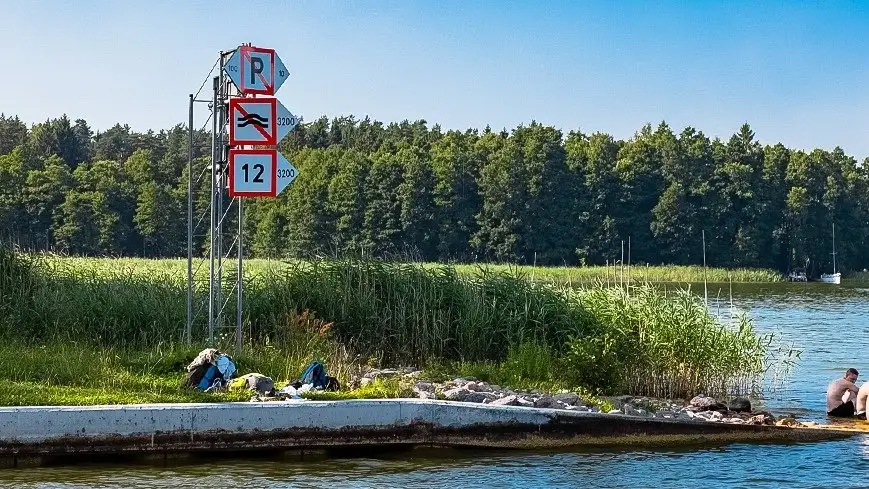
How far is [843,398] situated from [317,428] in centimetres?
934

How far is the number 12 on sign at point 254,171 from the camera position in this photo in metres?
16.6

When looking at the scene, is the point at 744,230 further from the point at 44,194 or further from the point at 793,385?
the point at 793,385

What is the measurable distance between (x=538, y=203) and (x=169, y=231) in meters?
31.4

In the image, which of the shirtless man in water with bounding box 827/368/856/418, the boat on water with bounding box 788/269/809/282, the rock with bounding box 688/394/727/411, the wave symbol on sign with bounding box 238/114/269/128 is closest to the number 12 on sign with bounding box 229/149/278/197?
the wave symbol on sign with bounding box 238/114/269/128

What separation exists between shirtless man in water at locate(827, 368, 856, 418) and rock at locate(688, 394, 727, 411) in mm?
2359

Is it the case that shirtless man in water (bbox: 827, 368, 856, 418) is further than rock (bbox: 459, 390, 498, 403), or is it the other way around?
shirtless man in water (bbox: 827, 368, 856, 418)

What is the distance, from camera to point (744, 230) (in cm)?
9775

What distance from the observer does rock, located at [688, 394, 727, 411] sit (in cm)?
1656

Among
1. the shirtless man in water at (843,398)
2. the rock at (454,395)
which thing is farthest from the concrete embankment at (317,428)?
the shirtless man in water at (843,398)

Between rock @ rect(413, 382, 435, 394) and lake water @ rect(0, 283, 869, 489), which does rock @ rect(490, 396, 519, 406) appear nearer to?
lake water @ rect(0, 283, 869, 489)

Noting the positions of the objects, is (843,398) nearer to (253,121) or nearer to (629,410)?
(629,410)

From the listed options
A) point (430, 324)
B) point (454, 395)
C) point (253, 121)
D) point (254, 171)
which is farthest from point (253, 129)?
point (454, 395)

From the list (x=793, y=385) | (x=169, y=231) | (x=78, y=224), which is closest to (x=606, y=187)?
(x=169, y=231)

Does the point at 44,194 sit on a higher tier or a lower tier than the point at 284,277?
higher
